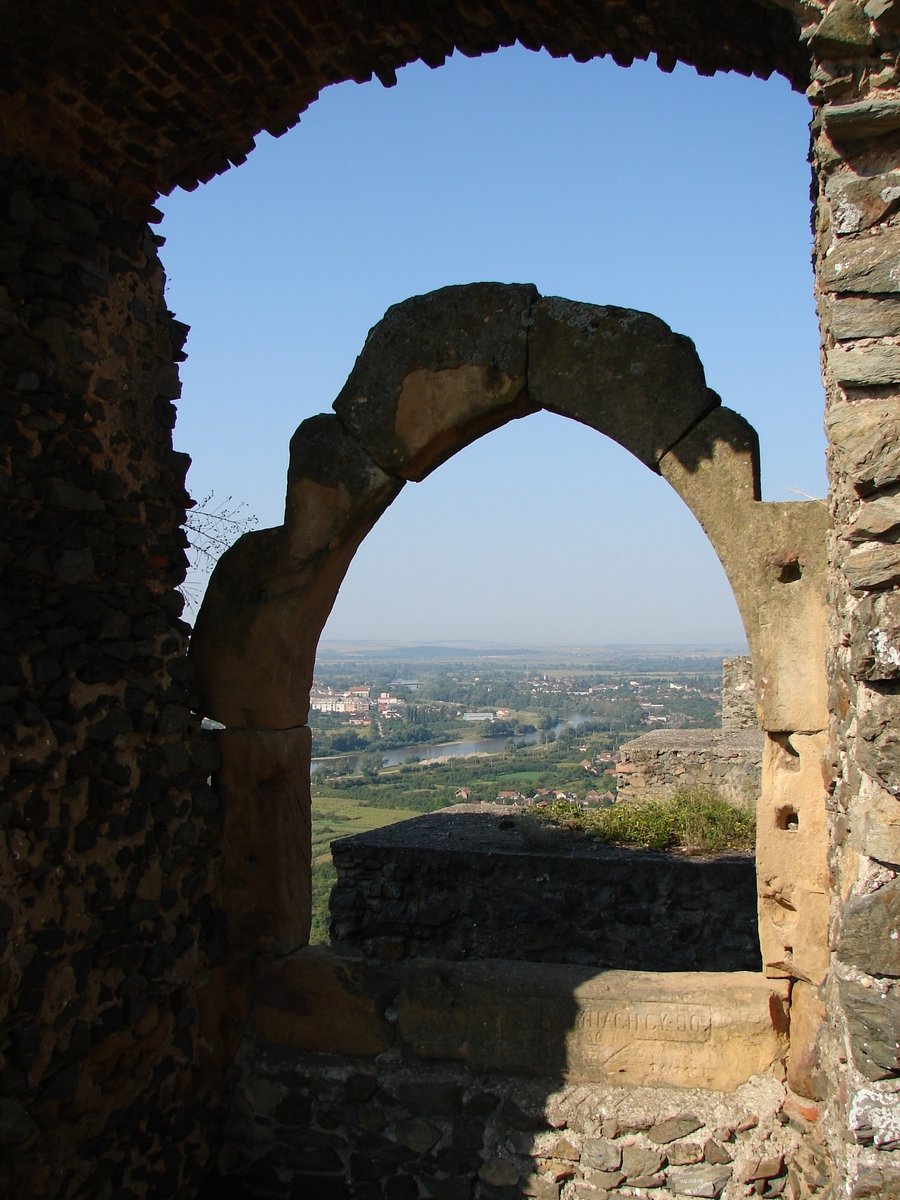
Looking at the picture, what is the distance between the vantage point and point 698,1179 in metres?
3.68

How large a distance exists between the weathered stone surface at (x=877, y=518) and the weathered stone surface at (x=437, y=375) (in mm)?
1836

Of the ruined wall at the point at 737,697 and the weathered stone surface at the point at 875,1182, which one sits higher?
the ruined wall at the point at 737,697

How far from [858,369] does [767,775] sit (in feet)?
5.37

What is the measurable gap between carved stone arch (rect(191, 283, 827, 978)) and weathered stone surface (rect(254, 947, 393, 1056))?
151 mm

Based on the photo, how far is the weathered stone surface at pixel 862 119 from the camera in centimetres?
250

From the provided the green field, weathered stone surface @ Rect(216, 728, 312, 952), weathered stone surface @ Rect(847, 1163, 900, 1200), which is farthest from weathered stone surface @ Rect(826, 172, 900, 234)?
the green field

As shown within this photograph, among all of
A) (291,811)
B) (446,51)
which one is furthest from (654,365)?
(291,811)

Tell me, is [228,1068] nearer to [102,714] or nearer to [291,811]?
[291,811]

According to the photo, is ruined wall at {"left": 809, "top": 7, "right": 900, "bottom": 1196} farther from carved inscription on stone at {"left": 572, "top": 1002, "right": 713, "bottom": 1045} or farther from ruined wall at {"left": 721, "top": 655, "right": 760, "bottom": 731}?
ruined wall at {"left": 721, "top": 655, "right": 760, "bottom": 731}

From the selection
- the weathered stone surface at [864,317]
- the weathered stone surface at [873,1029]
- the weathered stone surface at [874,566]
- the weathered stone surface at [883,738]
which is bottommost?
the weathered stone surface at [873,1029]

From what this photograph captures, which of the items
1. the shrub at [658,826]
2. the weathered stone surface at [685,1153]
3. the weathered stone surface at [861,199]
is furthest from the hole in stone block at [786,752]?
the shrub at [658,826]

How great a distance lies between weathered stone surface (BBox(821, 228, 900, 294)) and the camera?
253 centimetres

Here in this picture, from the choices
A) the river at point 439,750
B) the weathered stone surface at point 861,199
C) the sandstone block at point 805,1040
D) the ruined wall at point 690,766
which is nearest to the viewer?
the weathered stone surface at point 861,199

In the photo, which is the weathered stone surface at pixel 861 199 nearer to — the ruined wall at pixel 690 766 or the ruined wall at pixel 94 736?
the ruined wall at pixel 94 736
